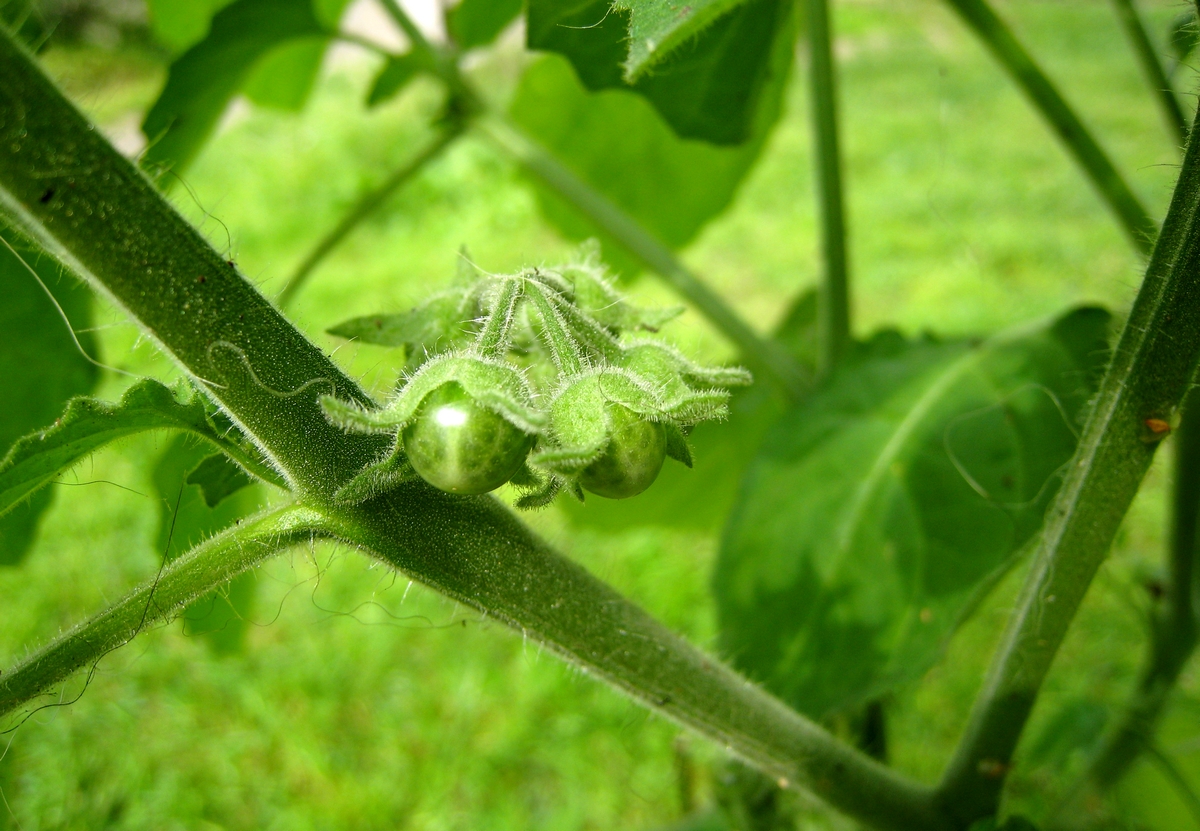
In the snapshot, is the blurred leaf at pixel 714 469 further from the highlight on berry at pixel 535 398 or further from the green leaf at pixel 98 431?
the green leaf at pixel 98 431

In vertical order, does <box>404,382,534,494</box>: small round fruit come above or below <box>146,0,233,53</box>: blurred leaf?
below

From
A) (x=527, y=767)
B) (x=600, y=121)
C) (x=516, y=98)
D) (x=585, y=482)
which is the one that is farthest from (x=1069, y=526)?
(x=527, y=767)

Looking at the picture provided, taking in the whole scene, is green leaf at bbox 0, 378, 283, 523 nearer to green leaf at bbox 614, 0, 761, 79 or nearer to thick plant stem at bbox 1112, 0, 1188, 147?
green leaf at bbox 614, 0, 761, 79

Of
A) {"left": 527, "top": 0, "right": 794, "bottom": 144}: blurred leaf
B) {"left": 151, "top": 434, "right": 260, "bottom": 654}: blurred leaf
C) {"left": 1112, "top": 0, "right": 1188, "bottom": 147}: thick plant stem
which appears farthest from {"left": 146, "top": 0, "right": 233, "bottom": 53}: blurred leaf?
{"left": 1112, "top": 0, "right": 1188, "bottom": 147}: thick plant stem

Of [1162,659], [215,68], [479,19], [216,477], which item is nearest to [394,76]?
[479,19]

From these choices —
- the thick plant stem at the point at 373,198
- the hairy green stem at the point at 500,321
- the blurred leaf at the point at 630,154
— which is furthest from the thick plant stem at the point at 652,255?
the hairy green stem at the point at 500,321
